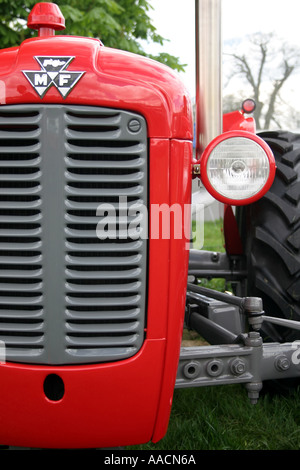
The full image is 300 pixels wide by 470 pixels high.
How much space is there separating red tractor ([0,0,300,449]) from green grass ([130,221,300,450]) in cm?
62

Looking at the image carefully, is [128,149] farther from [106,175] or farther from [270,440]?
[270,440]

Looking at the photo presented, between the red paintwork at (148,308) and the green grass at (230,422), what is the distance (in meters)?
0.67

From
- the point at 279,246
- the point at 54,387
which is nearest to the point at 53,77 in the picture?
the point at 54,387

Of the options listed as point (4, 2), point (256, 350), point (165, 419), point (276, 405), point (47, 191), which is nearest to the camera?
point (47, 191)

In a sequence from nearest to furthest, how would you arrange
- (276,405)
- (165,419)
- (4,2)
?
(165,419) < (276,405) < (4,2)

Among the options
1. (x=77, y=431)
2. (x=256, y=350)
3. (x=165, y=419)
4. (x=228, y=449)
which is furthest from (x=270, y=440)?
(x=77, y=431)

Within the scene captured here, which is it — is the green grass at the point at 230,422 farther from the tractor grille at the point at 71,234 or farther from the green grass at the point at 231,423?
the tractor grille at the point at 71,234

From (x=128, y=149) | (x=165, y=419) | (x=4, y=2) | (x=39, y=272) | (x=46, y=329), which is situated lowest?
(x=165, y=419)

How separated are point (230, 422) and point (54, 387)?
122 centimetres

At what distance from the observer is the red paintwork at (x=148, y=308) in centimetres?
166

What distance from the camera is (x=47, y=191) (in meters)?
1.64

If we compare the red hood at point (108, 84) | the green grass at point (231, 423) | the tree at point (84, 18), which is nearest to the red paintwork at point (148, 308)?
the red hood at point (108, 84)

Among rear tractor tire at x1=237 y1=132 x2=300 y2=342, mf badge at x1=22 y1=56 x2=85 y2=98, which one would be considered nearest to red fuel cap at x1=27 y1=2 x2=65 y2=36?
mf badge at x1=22 y1=56 x2=85 y2=98

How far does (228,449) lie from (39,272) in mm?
1251
